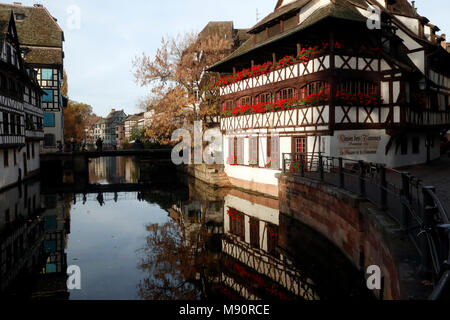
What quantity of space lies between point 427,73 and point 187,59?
1746 cm

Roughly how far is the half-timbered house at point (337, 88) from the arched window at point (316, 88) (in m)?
0.05

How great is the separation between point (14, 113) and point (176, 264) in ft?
68.4

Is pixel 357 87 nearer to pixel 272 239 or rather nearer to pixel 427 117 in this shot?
pixel 427 117

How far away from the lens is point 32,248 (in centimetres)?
1246

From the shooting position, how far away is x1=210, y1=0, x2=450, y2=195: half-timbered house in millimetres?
17625

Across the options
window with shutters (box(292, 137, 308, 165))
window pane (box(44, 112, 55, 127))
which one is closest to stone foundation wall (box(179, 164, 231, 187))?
window with shutters (box(292, 137, 308, 165))

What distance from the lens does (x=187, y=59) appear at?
29859mm

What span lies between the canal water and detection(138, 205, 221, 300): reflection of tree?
0.03 metres

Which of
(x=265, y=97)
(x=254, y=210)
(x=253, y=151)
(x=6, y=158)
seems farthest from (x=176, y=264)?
(x=6, y=158)
